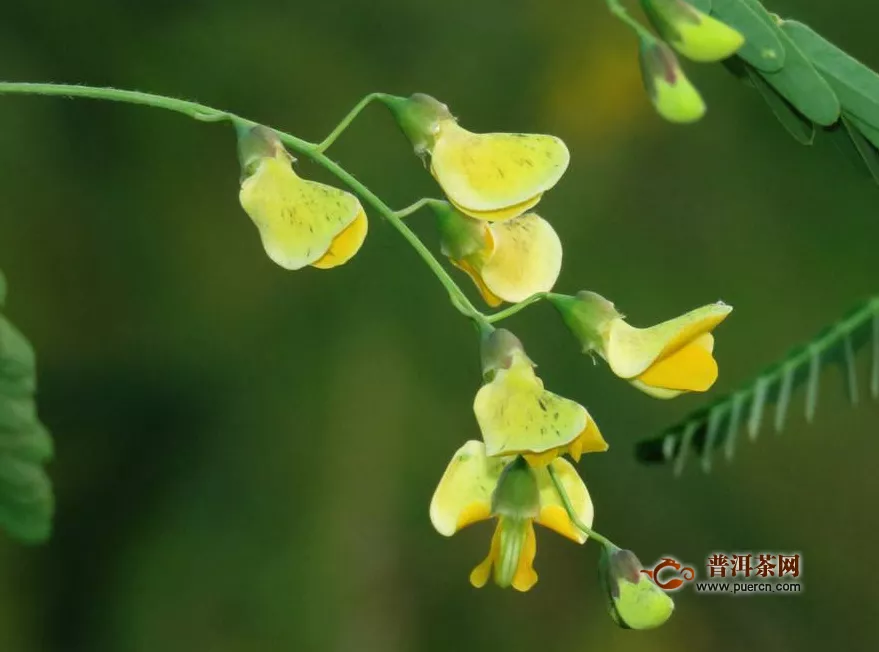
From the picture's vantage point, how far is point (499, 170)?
1.09ft

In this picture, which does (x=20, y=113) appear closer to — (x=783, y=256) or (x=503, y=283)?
(x=783, y=256)

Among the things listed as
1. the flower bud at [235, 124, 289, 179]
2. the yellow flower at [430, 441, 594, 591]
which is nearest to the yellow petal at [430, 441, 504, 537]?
the yellow flower at [430, 441, 594, 591]

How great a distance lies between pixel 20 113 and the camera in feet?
3.57

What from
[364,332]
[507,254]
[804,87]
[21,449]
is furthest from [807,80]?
[364,332]

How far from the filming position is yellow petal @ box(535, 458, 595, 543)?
36cm

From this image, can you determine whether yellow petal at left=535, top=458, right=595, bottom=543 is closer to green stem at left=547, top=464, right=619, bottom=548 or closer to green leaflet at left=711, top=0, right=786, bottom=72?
green stem at left=547, top=464, right=619, bottom=548

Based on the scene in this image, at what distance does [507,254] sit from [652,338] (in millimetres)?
59

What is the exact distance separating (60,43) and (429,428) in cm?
51

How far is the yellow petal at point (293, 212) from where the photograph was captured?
33 cm

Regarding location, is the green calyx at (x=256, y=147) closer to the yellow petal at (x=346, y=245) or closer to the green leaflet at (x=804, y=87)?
the yellow petal at (x=346, y=245)

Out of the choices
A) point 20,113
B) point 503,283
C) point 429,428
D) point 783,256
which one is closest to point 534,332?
point 429,428

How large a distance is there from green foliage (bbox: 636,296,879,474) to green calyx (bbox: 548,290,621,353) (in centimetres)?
4

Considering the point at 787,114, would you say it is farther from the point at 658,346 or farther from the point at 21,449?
the point at 21,449

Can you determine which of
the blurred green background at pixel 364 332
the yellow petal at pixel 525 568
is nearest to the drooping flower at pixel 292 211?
the yellow petal at pixel 525 568
